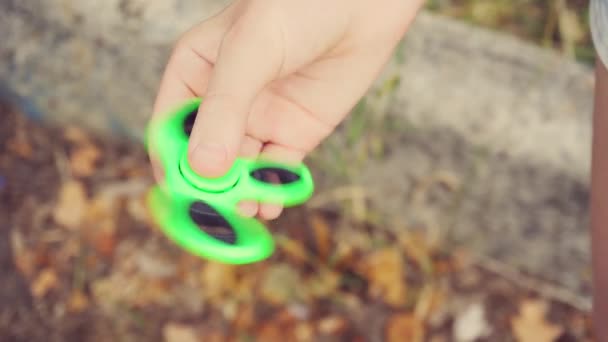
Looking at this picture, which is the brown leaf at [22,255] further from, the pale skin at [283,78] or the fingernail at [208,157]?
the fingernail at [208,157]

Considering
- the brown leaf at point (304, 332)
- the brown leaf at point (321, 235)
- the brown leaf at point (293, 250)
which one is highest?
the brown leaf at point (321, 235)

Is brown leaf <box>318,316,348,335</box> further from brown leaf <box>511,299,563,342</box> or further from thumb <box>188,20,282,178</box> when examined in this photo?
thumb <box>188,20,282,178</box>

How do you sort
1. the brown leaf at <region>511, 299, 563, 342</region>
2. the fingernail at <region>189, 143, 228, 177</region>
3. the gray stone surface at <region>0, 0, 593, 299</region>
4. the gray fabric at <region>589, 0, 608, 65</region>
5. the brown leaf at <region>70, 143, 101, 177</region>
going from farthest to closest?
1. the brown leaf at <region>70, 143, 101, 177</region>
2. the brown leaf at <region>511, 299, 563, 342</region>
3. the gray stone surface at <region>0, 0, 593, 299</region>
4. the gray fabric at <region>589, 0, 608, 65</region>
5. the fingernail at <region>189, 143, 228, 177</region>

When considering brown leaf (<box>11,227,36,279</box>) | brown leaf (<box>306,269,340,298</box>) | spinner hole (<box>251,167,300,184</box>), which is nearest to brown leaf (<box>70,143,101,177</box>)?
brown leaf (<box>11,227,36,279</box>)

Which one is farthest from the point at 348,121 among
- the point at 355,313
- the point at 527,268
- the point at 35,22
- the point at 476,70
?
the point at 35,22

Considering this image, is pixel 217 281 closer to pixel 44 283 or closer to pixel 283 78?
pixel 44 283

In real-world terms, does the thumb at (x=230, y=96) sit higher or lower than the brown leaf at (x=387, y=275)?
higher

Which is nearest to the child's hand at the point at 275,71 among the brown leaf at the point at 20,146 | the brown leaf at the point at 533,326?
the brown leaf at the point at 533,326
